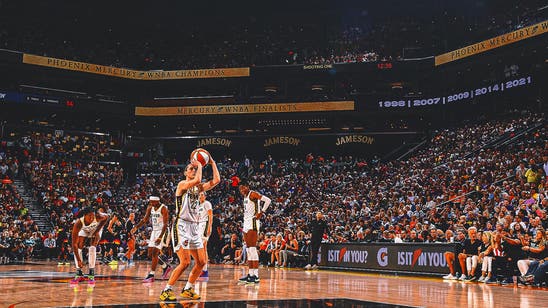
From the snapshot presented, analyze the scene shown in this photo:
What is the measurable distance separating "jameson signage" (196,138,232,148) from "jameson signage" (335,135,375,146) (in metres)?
8.08

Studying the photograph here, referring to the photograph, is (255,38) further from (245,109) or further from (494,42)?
(494,42)

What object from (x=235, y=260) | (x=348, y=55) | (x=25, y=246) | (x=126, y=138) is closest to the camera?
(x=235, y=260)

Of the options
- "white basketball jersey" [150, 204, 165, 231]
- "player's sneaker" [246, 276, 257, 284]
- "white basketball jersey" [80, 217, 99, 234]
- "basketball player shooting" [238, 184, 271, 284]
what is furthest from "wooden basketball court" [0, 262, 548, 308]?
"white basketball jersey" [150, 204, 165, 231]

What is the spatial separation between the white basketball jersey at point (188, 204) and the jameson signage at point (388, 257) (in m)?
9.19

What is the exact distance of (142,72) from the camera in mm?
41688

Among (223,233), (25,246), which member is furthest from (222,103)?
(25,246)

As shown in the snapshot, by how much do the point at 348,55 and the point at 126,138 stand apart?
701 inches

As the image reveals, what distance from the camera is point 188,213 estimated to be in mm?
8422

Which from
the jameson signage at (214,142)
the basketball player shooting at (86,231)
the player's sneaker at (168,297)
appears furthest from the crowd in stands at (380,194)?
the player's sneaker at (168,297)

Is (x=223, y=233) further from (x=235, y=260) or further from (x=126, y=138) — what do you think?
(x=126, y=138)

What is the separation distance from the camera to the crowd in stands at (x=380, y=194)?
16967 mm

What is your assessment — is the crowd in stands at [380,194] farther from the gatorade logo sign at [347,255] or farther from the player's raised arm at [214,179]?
the player's raised arm at [214,179]

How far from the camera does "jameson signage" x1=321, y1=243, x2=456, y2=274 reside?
16.0 meters

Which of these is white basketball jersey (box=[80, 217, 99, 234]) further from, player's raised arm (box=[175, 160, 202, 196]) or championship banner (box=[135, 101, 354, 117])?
championship banner (box=[135, 101, 354, 117])
